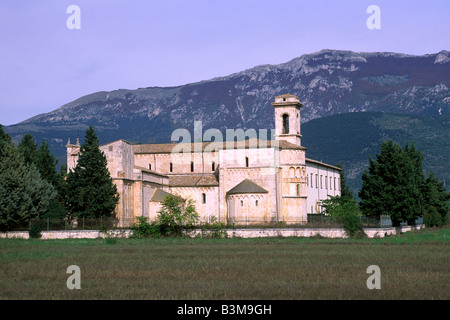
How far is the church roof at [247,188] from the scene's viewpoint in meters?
64.5

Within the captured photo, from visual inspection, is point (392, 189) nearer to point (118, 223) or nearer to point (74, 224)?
point (118, 223)

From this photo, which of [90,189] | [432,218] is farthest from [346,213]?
[90,189]

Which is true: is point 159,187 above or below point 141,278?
above

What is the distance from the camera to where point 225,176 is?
68.4 metres

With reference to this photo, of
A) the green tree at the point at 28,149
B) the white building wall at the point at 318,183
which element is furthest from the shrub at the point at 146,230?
the white building wall at the point at 318,183

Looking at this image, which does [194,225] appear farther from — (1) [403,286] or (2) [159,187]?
(1) [403,286]

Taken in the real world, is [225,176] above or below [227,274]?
above

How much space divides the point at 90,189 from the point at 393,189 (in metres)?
30.8

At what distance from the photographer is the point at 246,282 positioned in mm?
21250

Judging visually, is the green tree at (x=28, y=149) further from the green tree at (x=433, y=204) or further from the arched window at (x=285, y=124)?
the green tree at (x=433, y=204)

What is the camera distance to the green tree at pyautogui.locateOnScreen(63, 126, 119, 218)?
59.4 meters
